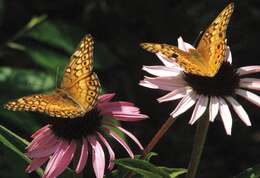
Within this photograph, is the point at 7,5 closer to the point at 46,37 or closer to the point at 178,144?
the point at 46,37

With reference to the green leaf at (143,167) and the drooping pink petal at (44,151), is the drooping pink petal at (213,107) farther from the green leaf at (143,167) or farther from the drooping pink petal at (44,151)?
the drooping pink petal at (44,151)

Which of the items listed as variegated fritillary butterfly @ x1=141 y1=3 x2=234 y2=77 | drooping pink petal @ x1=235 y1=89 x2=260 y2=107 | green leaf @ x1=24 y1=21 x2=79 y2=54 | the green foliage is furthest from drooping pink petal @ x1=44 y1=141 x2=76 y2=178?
green leaf @ x1=24 y1=21 x2=79 y2=54

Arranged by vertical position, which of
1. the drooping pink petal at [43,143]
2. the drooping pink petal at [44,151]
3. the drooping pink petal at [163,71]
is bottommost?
the drooping pink petal at [44,151]

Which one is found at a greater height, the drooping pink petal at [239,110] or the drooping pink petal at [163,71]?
the drooping pink petal at [163,71]

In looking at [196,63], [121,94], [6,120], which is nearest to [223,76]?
[196,63]

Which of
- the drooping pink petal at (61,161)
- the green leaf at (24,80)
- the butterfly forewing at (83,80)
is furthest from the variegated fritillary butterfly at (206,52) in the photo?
the green leaf at (24,80)

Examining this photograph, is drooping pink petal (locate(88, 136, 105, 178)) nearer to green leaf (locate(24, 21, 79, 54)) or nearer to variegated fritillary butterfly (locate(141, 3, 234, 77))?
variegated fritillary butterfly (locate(141, 3, 234, 77))
